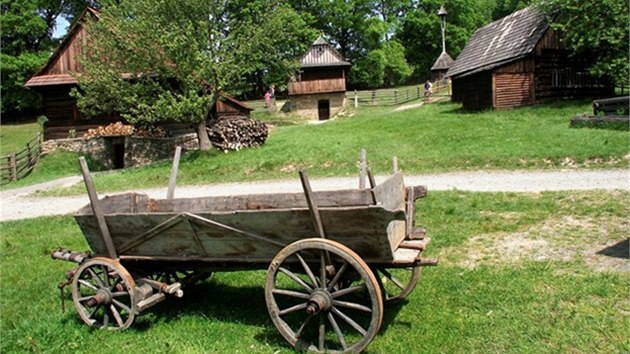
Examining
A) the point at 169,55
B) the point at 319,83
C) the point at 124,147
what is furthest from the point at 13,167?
the point at 319,83

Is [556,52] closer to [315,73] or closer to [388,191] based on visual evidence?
[315,73]

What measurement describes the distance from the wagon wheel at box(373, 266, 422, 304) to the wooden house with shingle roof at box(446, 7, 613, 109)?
21.8m

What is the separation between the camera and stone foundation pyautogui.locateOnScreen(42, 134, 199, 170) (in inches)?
915

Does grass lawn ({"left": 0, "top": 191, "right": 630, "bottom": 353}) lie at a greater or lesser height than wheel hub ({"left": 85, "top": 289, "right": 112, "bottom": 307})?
lesser

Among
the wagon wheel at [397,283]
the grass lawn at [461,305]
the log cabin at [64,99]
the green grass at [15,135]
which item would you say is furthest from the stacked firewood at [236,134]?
the green grass at [15,135]

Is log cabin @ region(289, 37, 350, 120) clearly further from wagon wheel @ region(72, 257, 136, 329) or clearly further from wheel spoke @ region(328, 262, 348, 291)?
wheel spoke @ region(328, 262, 348, 291)

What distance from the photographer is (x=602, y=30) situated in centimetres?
2234

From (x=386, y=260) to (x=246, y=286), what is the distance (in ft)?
7.96

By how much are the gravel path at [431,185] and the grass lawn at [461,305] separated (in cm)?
263

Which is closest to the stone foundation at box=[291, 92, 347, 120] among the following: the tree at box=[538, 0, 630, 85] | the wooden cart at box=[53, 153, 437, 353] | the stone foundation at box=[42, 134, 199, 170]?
the stone foundation at box=[42, 134, 199, 170]

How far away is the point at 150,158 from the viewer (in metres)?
23.2

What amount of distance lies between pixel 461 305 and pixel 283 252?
198 centimetres

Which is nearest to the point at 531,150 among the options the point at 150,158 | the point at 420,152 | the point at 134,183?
the point at 420,152

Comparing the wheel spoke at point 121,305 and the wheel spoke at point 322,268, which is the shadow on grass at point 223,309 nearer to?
the wheel spoke at point 121,305
